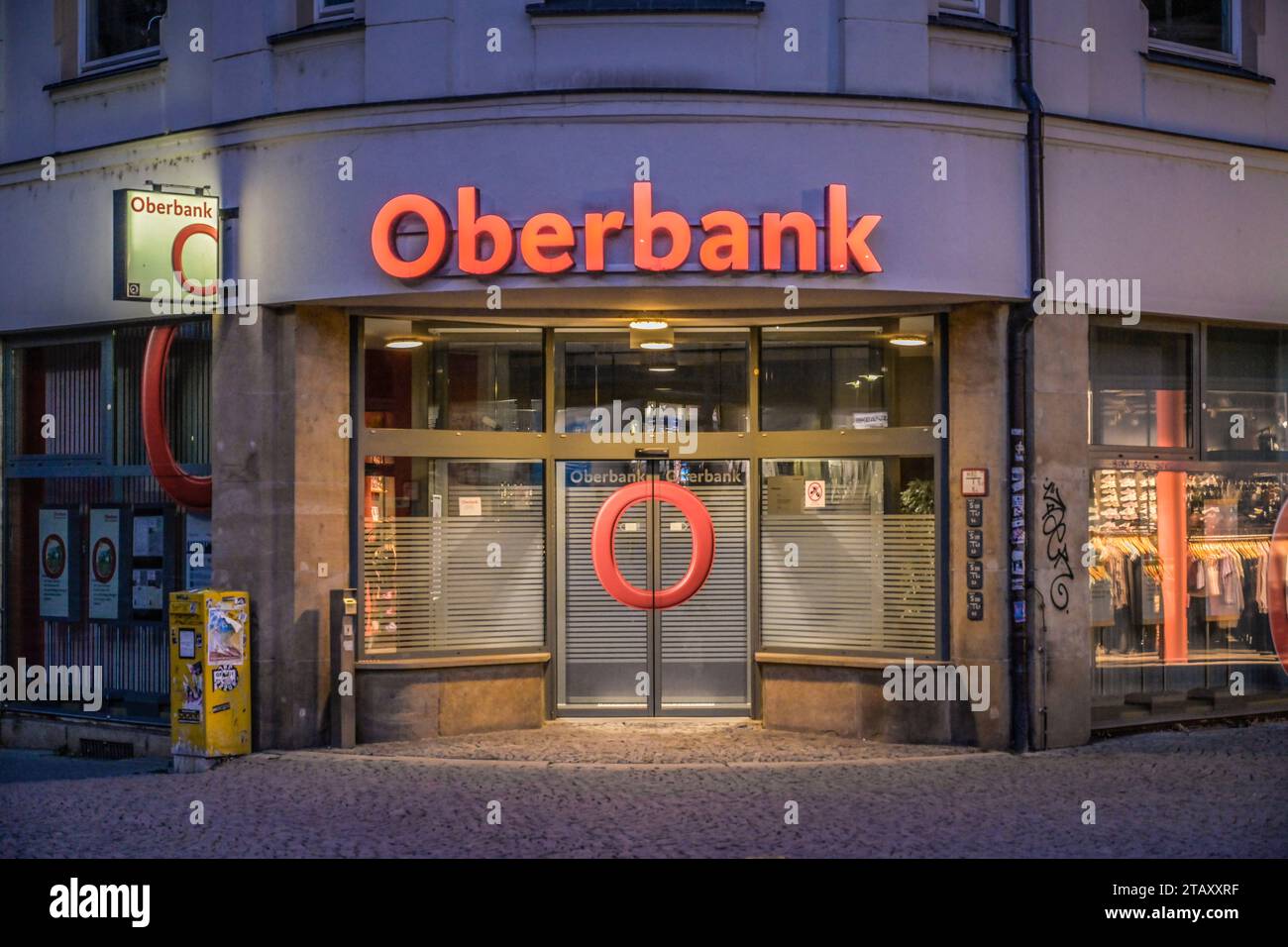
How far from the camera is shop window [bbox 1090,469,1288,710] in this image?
14.2m

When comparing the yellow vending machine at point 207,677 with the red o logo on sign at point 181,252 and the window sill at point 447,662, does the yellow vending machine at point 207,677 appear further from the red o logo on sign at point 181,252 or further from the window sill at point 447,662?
the red o logo on sign at point 181,252

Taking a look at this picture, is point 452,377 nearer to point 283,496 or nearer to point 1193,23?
point 283,496

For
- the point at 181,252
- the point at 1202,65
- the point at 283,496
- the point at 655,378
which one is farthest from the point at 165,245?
the point at 1202,65

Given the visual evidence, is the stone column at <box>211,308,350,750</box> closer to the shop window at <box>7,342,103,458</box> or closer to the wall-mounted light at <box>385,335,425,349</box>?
the wall-mounted light at <box>385,335,425,349</box>

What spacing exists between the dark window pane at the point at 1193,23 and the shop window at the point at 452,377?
617 cm

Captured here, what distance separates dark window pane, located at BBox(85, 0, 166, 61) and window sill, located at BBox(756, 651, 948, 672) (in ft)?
25.5

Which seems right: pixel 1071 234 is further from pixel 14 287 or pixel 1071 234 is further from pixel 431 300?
pixel 14 287

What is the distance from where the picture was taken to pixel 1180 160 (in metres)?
14.3

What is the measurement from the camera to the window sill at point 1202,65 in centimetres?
1433

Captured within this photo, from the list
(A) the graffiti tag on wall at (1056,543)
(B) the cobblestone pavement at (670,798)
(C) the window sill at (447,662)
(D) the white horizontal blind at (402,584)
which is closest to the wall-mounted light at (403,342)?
(D) the white horizontal blind at (402,584)

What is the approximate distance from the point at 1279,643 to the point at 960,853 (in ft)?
23.7

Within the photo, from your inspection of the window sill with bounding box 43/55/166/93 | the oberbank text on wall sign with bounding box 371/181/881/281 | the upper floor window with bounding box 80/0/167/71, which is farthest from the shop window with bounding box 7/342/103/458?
the oberbank text on wall sign with bounding box 371/181/881/281

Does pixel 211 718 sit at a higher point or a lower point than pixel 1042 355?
lower

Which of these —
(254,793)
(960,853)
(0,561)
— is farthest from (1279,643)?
(0,561)
